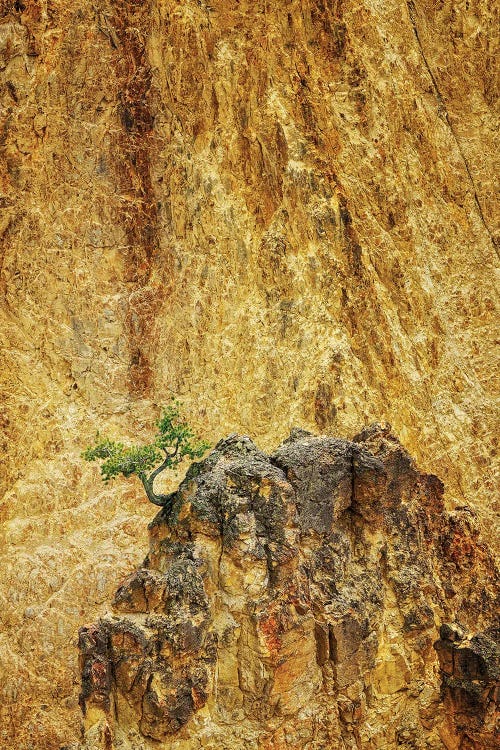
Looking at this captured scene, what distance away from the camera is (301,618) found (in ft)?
64.5

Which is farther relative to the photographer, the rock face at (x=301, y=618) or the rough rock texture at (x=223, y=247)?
the rough rock texture at (x=223, y=247)

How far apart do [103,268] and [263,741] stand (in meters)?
27.5

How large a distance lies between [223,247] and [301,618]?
2632 cm

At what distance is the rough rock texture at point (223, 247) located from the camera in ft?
137

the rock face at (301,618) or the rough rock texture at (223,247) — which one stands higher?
the rock face at (301,618)

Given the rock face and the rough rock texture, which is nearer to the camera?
the rock face

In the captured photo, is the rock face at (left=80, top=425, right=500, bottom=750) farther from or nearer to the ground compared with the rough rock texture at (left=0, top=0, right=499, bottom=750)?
farther from the ground

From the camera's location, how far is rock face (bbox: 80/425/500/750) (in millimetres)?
18891

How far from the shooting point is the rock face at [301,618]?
1889cm

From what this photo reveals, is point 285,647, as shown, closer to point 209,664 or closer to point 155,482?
point 209,664

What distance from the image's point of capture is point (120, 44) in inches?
1772

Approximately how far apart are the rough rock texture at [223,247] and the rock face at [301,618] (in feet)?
63.3

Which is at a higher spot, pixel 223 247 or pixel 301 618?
pixel 301 618

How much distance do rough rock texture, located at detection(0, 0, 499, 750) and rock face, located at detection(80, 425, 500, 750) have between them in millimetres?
19280
